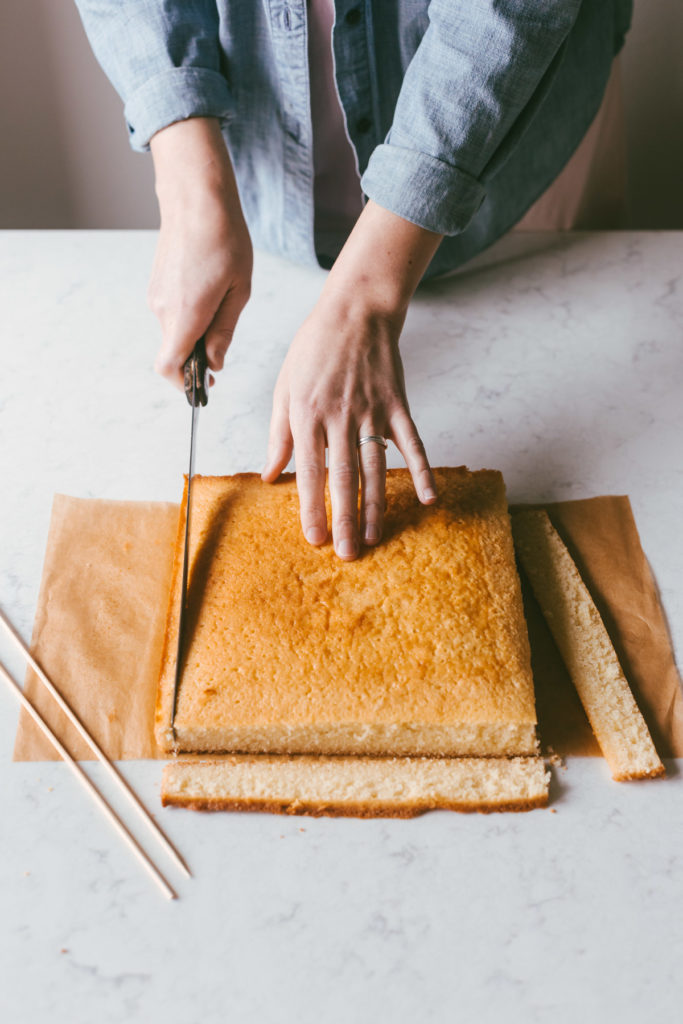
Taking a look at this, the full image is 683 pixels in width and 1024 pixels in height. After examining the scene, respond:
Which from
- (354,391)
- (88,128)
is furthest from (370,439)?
(88,128)

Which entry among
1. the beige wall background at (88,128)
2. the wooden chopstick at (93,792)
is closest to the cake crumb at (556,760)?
the wooden chopstick at (93,792)

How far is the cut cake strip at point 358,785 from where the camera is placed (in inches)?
35.7

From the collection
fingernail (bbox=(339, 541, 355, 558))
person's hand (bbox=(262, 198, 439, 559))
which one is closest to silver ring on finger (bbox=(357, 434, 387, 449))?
person's hand (bbox=(262, 198, 439, 559))

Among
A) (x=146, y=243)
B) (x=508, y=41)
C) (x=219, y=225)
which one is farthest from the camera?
(x=146, y=243)

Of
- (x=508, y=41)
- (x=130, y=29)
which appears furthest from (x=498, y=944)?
(x=130, y=29)

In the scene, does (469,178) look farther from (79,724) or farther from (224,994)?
(224,994)

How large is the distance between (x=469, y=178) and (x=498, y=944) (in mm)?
905

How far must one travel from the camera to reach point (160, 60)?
122 centimetres

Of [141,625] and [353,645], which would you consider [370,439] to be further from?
[141,625]

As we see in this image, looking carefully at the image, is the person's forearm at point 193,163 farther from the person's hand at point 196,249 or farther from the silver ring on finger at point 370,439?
the silver ring on finger at point 370,439

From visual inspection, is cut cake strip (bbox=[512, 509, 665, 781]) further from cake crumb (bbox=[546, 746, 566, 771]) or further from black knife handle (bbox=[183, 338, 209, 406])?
black knife handle (bbox=[183, 338, 209, 406])

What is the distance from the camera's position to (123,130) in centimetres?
238

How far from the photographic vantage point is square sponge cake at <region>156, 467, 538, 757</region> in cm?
92

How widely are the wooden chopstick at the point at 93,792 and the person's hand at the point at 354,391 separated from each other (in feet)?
1.25
